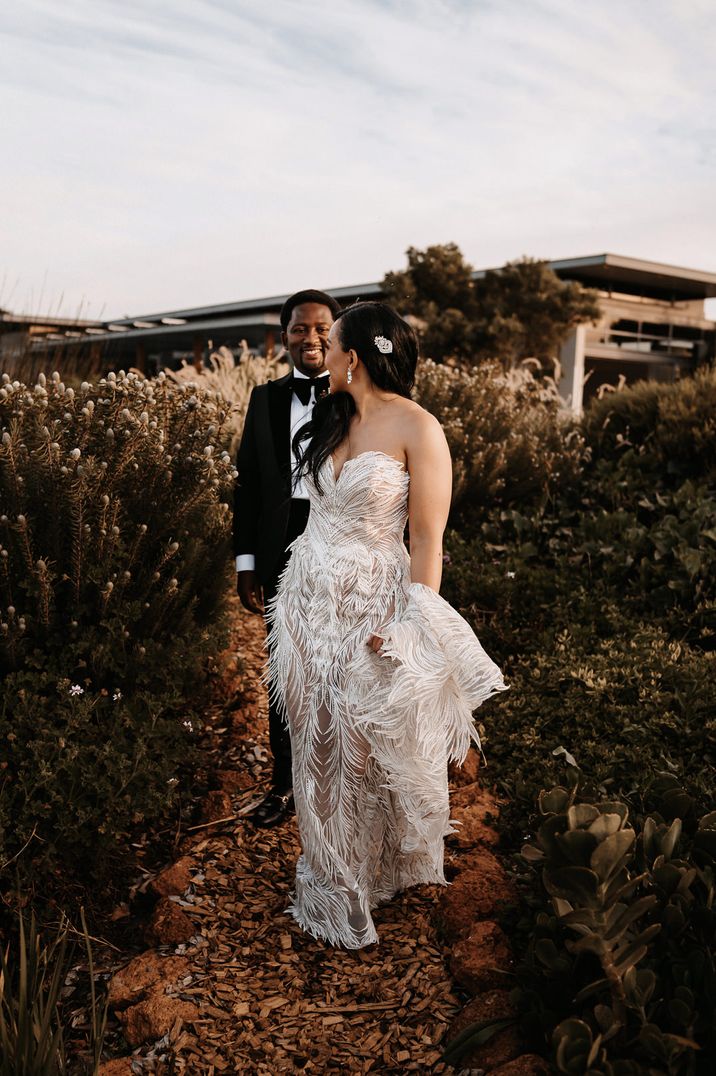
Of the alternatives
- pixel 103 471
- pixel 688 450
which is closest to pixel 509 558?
pixel 688 450

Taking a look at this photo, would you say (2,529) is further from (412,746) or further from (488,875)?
(488,875)

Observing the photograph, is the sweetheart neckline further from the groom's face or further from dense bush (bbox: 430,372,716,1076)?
dense bush (bbox: 430,372,716,1076)

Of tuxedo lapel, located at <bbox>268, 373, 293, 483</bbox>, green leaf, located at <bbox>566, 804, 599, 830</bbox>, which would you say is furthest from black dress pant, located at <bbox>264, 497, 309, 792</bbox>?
green leaf, located at <bbox>566, 804, 599, 830</bbox>

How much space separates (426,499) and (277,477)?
1.12 metres

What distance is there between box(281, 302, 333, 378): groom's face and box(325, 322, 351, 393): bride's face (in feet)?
2.63

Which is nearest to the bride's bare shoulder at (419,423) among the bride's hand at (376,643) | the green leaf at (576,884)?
the bride's hand at (376,643)

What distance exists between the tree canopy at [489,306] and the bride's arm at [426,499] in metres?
22.6

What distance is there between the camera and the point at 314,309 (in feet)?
11.7

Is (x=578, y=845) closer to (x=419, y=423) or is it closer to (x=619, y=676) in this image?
(x=419, y=423)

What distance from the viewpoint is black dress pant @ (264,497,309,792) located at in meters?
3.58

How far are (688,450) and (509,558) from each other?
1.88 metres

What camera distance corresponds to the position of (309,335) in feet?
11.8

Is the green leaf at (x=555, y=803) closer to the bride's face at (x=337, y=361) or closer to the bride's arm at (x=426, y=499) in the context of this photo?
the bride's arm at (x=426, y=499)

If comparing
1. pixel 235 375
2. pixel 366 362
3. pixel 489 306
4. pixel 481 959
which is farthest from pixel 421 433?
pixel 489 306
